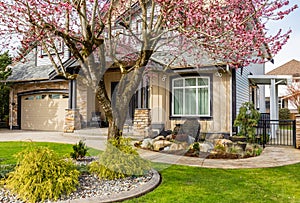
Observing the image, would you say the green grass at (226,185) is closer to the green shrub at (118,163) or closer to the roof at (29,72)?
the green shrub at (118,163)

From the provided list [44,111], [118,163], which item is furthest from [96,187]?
[44,111]

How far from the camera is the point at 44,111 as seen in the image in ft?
53.2

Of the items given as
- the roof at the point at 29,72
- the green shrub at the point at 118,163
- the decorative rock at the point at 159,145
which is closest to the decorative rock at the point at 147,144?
the decorative rock at the point at 159,145

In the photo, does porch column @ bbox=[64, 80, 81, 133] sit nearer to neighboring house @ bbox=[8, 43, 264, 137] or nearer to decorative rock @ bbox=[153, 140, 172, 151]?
neighboring house @ bbox=[8, 43, 264, 137]

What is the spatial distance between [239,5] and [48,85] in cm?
1216

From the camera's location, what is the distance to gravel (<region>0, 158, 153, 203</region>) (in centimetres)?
423

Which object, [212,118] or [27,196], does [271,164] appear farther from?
[27,196]

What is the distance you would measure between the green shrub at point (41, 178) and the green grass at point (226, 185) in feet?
3.51

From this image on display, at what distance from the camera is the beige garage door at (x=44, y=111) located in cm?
1555

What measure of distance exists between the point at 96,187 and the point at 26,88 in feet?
46.2

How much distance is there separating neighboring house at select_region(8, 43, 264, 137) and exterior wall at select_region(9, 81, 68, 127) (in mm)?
22

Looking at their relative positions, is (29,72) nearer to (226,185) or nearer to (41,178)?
(41,178)

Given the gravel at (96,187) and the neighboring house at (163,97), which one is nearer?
→ the gravel at (96,187)

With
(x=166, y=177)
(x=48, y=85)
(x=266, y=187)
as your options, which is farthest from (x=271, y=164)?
(x=48, y=85)
